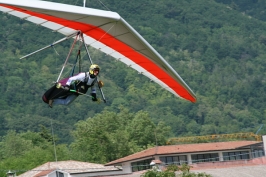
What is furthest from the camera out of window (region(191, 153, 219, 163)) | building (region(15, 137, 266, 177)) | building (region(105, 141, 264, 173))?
window (region(191, 153, 219, 163))

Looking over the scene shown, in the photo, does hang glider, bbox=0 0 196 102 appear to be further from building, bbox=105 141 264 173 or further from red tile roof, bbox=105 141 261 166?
red tile roof, bbox=105 141 261 166

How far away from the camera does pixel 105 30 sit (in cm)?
2322

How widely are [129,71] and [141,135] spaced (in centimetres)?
9511

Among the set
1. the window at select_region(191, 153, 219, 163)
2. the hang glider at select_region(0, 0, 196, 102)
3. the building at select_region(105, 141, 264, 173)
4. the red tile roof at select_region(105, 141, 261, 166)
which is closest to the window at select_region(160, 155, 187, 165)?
the building at select_region(105, 141, 264, 173)

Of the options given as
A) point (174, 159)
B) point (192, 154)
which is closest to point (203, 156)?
point (192, 154)

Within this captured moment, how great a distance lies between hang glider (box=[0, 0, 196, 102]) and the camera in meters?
20.7

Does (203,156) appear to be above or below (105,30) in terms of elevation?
below

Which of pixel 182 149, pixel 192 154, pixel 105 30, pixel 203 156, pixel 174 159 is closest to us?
pixel 105 30

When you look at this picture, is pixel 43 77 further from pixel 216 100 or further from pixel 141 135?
pixel 141 135

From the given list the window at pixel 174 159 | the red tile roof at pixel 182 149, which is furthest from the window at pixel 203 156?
the window at pixel 174 159

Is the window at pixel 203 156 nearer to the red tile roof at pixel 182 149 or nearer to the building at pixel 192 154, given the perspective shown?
the building at pixel 192 154

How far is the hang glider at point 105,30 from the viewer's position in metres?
20.7

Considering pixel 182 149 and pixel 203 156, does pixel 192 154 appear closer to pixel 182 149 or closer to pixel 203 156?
pixel 182 149

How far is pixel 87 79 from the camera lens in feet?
72.5
